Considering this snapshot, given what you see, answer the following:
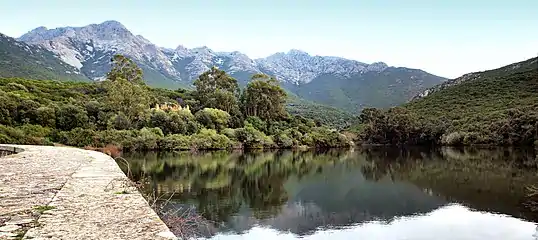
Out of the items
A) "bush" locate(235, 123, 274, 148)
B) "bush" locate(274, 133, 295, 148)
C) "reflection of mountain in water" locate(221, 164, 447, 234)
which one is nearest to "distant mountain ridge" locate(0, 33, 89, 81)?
"bush" locate(235, 123, 274, 148)

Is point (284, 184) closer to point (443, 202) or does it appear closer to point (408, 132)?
point (443, 202)

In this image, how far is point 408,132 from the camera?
8025 centimetres

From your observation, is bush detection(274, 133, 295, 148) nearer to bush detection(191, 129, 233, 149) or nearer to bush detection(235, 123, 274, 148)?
bush detection(235, 123, 274, 148)

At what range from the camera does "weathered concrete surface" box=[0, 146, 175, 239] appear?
5902 mm

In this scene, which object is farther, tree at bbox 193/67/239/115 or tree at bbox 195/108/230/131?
tree at bbox 193/67/239/115

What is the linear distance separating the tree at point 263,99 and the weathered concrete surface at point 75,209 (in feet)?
200

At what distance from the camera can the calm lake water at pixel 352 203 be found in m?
14.2

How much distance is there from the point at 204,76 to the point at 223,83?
3.38 metres

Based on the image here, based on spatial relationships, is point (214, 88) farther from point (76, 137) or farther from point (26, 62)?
point (26, 62)

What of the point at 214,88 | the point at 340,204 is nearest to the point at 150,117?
the point at 214,88

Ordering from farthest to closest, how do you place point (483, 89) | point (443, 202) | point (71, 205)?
point (483, 89) < point (443, 202) < point (71, 205)

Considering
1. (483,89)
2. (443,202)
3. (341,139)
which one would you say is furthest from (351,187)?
(483,89)

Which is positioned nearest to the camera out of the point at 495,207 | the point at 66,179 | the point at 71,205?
the point at 71,205

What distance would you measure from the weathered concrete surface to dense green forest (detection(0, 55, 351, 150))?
27078 mm
